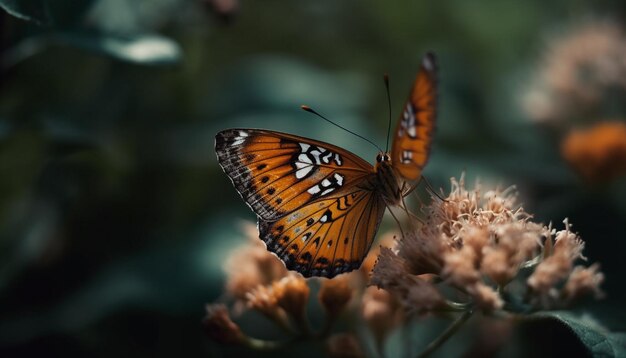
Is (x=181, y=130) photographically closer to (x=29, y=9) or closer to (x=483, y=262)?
(x=29, y=9)

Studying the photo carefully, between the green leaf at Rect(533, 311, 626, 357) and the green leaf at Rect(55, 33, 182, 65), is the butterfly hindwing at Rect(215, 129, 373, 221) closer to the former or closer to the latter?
the green leaf at Rect(55, 33, 182, 65)

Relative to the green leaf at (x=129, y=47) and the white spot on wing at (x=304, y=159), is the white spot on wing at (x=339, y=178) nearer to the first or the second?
the white spot on wing at (x=304, y=159)

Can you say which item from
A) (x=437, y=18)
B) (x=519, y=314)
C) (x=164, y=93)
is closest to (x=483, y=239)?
(x=519, y=314)

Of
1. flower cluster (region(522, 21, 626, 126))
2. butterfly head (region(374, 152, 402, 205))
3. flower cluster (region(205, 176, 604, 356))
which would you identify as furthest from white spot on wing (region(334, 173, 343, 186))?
flower cluster (region(522, 21, 626, 126))

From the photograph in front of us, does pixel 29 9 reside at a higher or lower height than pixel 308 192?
higher

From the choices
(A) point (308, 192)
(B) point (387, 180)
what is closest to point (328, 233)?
(A) point (308, 192)

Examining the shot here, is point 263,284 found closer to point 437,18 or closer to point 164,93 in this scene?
point 164,93

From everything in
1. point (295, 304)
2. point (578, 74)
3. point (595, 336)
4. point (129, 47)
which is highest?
point (578, 74)
